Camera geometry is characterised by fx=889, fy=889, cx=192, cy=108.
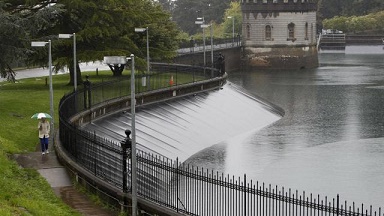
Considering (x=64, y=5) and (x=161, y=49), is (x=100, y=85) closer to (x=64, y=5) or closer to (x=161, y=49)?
(x=64, y=5)

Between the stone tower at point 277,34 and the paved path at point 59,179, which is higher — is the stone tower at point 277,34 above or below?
above

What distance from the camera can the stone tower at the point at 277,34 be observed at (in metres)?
111

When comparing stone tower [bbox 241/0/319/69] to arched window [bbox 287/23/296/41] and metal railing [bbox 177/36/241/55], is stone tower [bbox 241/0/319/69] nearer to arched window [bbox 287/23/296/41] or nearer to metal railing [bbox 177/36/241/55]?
arched window [bbox 287/23/296/41]

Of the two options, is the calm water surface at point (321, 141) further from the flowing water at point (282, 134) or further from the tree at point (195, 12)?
the tree at point (195, 12)

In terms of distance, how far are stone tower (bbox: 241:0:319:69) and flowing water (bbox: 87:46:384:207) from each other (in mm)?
29445

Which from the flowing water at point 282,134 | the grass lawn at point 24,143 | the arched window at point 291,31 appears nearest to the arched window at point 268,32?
the arched window at point 291,31

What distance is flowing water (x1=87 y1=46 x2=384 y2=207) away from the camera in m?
37.6

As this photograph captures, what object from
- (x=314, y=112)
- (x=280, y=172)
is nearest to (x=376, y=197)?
(x=280, y=172)

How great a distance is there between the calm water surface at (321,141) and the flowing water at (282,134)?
42 millimetres

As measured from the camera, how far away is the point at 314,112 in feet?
211

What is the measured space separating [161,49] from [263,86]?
67.7 feet

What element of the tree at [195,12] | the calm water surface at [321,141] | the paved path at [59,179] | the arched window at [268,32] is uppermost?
the tree at [195,12]

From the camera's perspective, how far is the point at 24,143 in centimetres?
3400

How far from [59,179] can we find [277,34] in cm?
8630
